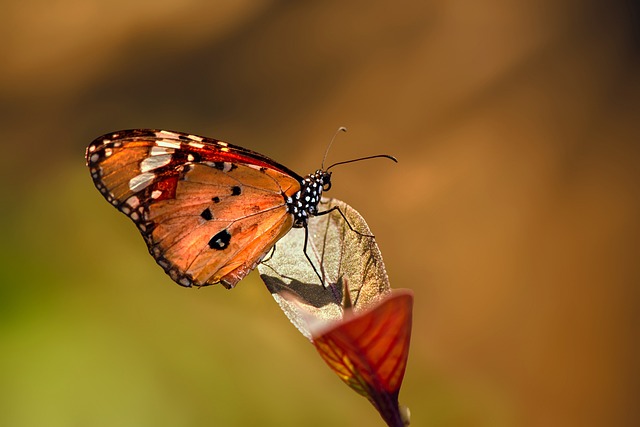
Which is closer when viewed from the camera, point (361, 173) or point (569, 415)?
point (569, 415)

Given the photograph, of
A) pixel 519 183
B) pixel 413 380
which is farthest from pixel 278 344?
pixel 519 183

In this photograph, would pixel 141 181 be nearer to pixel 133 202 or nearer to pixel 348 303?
pixel 133 202

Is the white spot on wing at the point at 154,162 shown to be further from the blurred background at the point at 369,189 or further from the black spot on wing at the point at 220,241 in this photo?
the blurred background at the point at 369,189

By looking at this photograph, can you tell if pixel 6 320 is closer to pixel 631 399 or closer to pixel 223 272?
pixel 223 272

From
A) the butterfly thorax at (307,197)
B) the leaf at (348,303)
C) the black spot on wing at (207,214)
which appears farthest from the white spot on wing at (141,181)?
the leaf at (348,303)

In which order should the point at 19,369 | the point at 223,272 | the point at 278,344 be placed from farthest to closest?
the point at 278,344
the point at 19,369
the point at 223,272
